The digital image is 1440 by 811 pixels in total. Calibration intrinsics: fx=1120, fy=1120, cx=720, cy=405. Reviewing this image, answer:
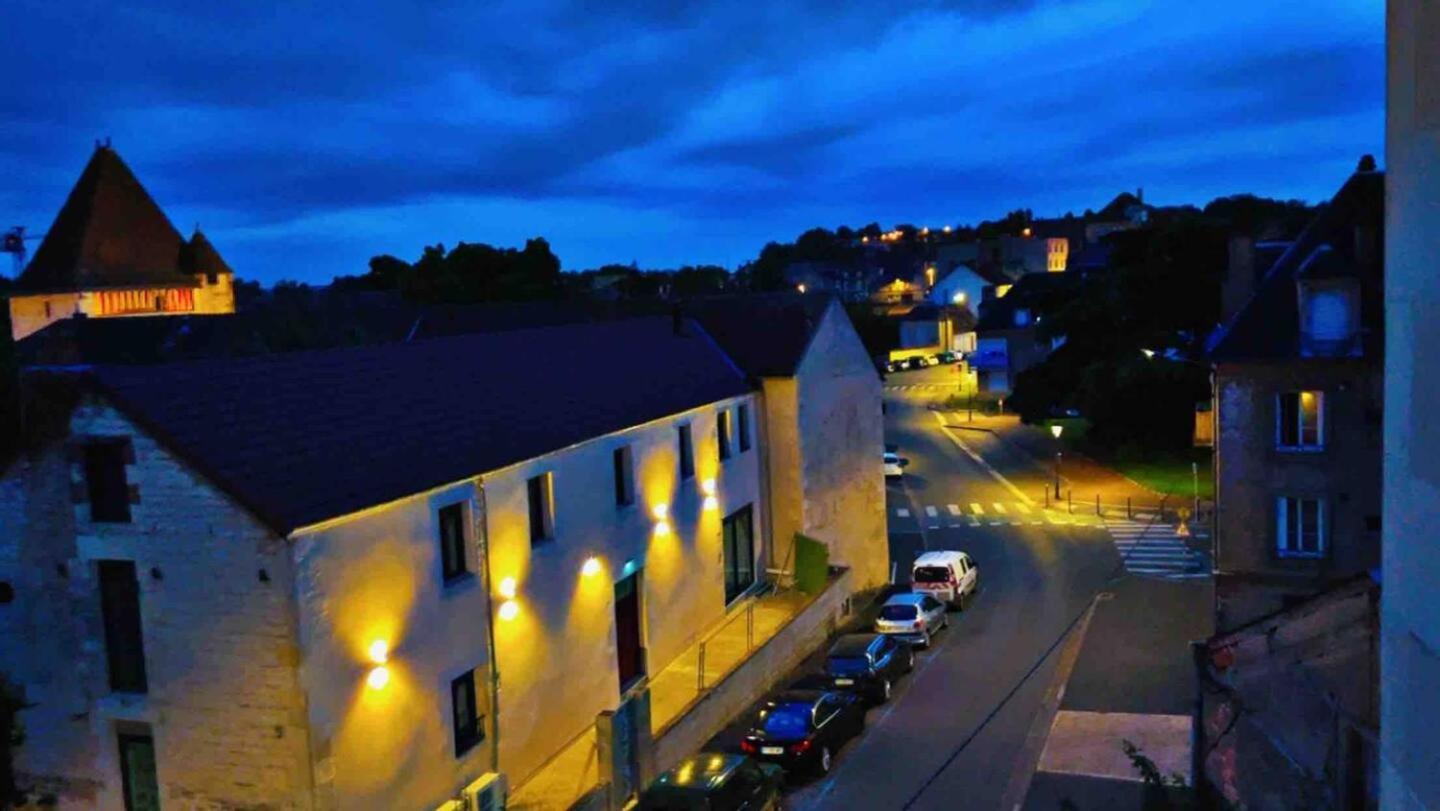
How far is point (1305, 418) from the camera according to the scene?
2330cm

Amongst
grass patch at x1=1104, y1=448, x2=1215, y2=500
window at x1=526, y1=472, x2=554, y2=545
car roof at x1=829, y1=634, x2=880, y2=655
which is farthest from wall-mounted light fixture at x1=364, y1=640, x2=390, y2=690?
grass patch at x1=1104, y1=448, x2=1215, y2=500

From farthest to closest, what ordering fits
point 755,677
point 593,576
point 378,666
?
point 755,677, point 593,576, point 378,666

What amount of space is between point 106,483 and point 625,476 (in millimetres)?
10257

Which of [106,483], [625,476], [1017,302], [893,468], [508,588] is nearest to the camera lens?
[106,483]

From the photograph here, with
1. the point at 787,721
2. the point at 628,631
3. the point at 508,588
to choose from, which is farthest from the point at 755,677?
the point at 508,588

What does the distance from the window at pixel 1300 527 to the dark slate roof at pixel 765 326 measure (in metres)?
12.1

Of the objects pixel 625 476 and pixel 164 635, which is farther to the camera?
pixel 625 476

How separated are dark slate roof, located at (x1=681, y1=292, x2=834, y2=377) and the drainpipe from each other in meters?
13.4

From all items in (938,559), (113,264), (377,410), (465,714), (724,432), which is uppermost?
(113,264)

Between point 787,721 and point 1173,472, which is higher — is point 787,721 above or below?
below

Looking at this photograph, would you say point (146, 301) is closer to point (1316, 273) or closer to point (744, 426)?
point (744, 426)

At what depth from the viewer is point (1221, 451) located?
24000 millimetres

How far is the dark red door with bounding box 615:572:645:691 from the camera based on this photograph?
22923mm

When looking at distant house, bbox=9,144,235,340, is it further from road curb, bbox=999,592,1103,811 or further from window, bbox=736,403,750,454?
road curb, bbox=999,592,1103,811
